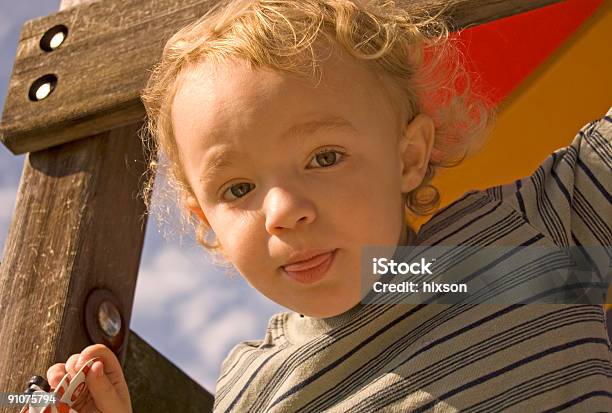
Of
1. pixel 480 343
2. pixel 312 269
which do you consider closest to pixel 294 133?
pixel 312 269

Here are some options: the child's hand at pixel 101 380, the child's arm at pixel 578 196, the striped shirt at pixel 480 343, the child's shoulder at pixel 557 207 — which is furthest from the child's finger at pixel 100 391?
the child's arm at pixel 578 196

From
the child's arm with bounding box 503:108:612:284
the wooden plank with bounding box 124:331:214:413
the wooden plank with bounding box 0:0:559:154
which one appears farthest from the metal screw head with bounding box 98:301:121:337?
the child's arm with bounding box 503:108:612:284

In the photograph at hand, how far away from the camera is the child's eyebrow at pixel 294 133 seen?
123 centimetres

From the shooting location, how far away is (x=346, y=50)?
1372 mm

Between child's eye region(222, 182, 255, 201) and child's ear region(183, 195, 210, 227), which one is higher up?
child's ear region(183, 195, 210, 227)

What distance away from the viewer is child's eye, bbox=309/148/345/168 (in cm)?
125

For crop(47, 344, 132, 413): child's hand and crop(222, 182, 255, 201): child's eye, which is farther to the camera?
crop(47, 344, 132, 413): child's hand

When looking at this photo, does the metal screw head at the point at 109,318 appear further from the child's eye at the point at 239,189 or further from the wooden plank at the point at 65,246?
the child's eye at the point at 239,189

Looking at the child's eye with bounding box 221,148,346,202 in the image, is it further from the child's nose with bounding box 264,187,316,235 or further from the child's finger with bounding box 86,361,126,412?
the child's finger with bounding box 86,361,126,412

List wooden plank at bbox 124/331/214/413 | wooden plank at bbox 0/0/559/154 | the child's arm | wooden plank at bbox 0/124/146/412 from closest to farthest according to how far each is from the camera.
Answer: the child's arm, wooden plank at bbox 0/124/146/412, wooden plank at bbox 0/0/559/154, wooden plank at bbox 124/331/214/413

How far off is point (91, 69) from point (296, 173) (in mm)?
879

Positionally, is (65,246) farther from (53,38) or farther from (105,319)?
(53,38)

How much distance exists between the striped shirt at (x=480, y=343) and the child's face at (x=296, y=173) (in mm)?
82

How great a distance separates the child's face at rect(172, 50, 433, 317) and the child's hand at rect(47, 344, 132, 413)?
1.02ft
